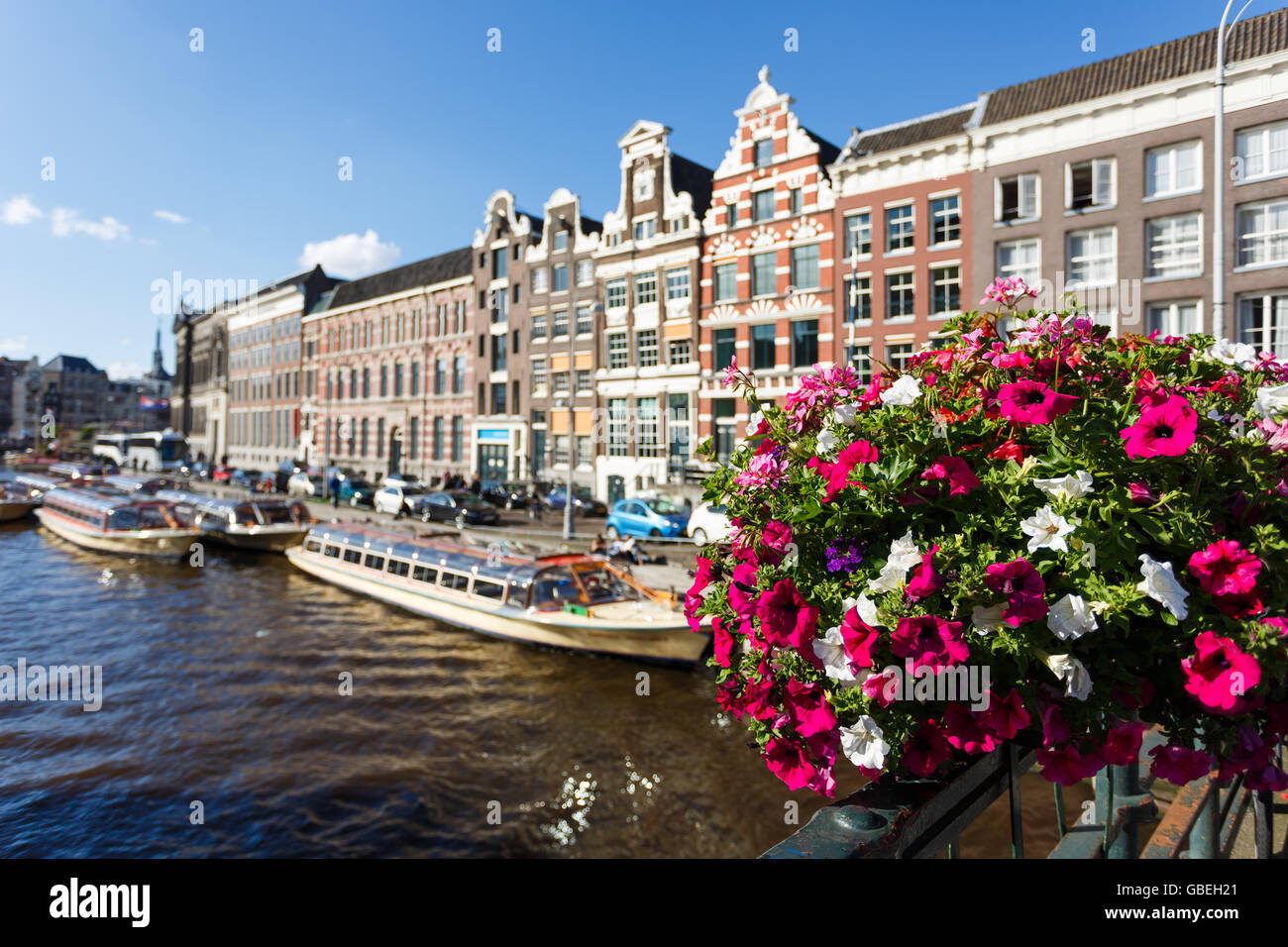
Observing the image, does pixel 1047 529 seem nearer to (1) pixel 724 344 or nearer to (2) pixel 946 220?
(2) pixel 946 220

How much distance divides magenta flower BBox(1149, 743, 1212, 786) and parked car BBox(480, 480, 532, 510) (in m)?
34.6

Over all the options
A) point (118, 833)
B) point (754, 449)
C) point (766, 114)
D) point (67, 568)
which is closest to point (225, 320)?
point (67, 568)

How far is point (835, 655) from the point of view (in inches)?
89.7

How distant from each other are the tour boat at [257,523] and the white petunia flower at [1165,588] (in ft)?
103

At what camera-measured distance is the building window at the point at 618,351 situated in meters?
39.6

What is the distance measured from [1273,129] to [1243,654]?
2854 cm

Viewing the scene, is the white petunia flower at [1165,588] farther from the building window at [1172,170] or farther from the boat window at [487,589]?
the building window at [1172,170]

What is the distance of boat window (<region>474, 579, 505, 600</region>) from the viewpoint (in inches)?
695

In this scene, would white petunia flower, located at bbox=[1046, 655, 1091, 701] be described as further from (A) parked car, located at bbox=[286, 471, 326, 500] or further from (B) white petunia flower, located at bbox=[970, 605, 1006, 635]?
(A) parked car, located at bbox=[286, 471, 326, 500]

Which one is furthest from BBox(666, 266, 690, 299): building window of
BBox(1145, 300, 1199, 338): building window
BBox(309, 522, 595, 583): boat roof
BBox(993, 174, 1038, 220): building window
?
BBox(1145, 300, 1199, 338): building window

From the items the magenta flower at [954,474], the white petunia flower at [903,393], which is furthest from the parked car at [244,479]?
the magenta flower at [954,474]

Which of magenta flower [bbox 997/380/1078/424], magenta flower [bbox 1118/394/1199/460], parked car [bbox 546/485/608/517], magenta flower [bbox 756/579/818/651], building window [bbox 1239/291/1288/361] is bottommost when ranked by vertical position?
parked car [bbox 546/485/608/517]

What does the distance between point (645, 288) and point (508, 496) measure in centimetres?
1320

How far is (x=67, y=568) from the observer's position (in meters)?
27.9
